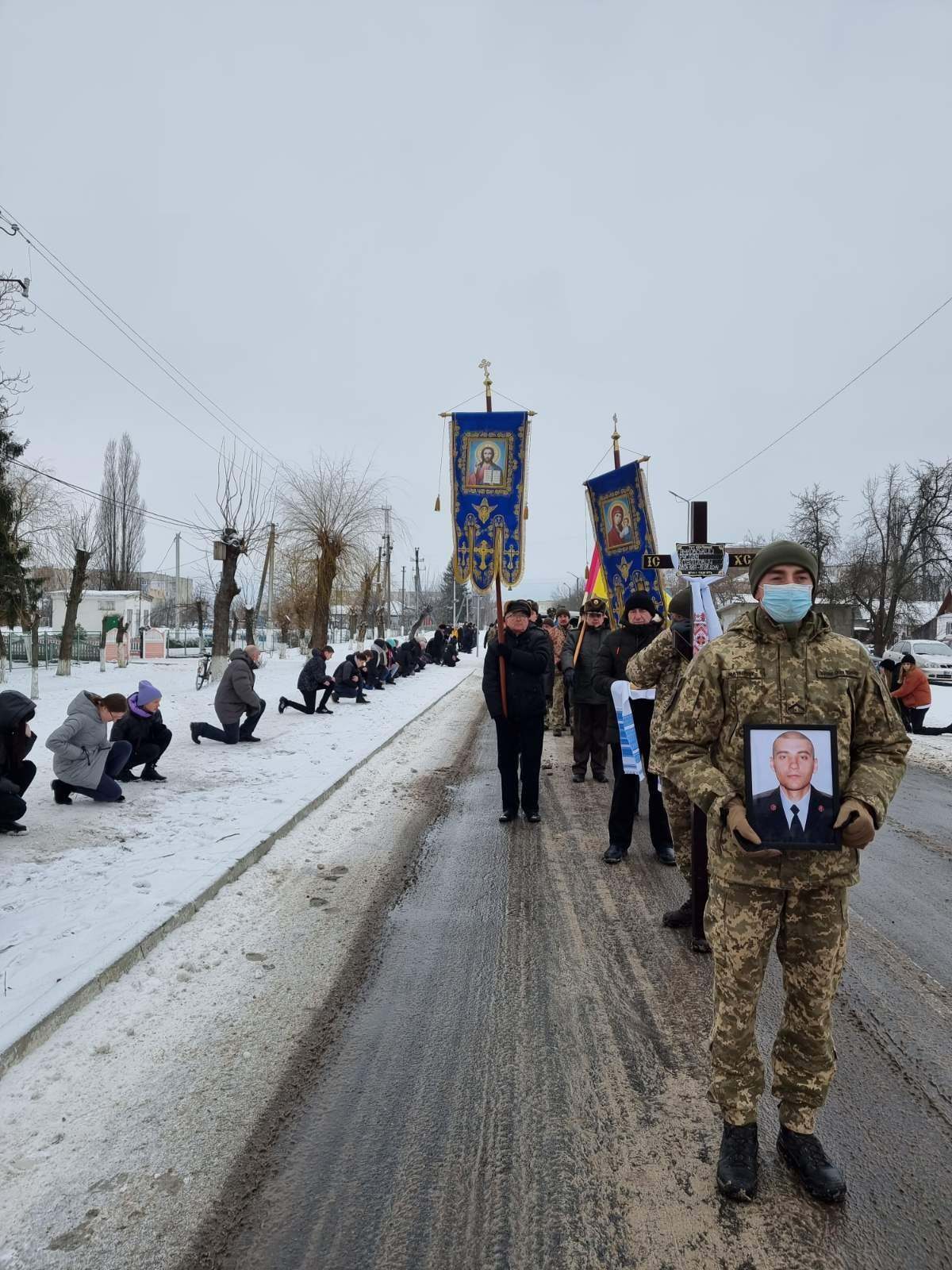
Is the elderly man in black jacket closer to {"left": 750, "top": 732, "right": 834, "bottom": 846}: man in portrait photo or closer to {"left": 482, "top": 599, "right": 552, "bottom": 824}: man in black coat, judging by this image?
{"left": 482, "top": 599, "right": 552, "bottom": 824}: man in black coat

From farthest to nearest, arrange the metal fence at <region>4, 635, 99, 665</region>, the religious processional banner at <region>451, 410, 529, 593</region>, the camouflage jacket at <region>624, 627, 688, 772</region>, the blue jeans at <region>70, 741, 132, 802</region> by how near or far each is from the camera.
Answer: the metal fence at <region>4, 635, 99, 665</region>, the religious processional banner at <region>451, 410, 529, 593</region>, the blue jeans at <region>70, 741, 132, 802</region>, the camouflage jacket at <region>624, 627, 688, 772</region>

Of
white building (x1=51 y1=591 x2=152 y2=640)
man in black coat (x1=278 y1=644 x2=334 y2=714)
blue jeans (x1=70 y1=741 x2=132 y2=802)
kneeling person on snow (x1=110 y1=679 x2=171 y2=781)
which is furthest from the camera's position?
white building (x1=51 y1=591 x2=152 y2=640)

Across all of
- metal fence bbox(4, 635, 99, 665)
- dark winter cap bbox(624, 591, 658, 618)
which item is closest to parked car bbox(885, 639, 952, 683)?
dark winter cap bbox(624, 591, 658, 618)

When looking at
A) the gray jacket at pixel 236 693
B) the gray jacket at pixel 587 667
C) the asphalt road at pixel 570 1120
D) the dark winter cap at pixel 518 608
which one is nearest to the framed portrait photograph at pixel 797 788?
the asphalt road at pixel 570 1120

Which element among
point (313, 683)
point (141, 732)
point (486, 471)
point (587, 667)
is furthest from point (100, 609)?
point (587, 667)

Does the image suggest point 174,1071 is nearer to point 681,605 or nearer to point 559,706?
point 681,605

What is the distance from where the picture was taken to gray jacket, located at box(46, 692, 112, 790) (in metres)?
7.11

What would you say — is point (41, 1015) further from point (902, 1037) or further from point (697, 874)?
point (902, 1037)

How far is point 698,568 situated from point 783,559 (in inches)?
103

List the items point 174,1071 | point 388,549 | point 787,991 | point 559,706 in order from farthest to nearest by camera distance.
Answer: point 388,549
point 559,706
point 174,1071
point 787,991

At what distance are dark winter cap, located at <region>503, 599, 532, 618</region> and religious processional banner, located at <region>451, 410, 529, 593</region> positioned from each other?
4.32 m

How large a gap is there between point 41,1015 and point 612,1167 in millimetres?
2369

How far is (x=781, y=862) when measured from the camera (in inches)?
91.0

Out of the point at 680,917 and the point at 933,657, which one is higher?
the point at 933,657
